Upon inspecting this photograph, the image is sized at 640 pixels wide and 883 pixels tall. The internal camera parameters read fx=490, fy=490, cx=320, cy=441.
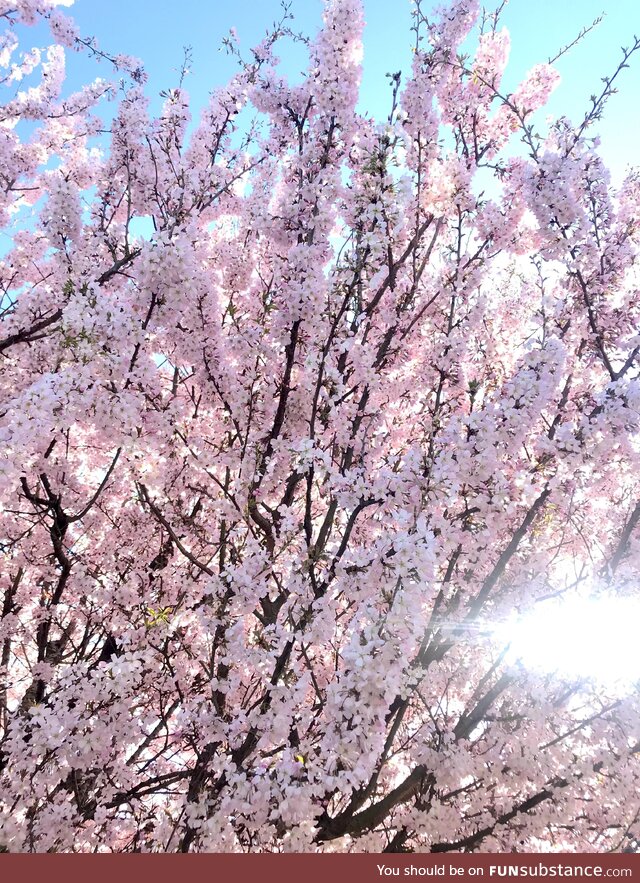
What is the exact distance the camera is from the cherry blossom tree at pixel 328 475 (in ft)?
14.3

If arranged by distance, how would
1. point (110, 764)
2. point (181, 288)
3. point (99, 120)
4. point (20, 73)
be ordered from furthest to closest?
point (20, 73) < point (99, 120) < point (110, 764) < point (181, 288)

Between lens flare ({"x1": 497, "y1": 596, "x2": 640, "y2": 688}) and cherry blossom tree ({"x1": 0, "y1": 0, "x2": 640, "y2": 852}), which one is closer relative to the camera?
cherry blossom tree ({"x1": 0, "y1": 0, "x2": 640, "y2": 852})

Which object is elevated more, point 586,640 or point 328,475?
point 328,475

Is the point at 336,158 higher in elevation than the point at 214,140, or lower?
lower

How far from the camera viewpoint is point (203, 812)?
4023 millimetres

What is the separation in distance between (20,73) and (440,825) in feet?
56.1

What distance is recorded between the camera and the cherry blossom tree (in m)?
4.34

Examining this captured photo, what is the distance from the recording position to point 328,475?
4957 millimetres

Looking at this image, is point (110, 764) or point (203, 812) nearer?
point (203, 812)

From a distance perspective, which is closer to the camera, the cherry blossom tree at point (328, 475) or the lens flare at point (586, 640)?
the cherry blossom tree at point (328, 475)

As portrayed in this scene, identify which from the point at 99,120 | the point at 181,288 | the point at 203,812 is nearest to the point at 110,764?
the point at 203,812

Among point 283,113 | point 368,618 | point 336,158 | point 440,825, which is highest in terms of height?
point 283,113

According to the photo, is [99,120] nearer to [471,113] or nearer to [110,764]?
[471,113]
